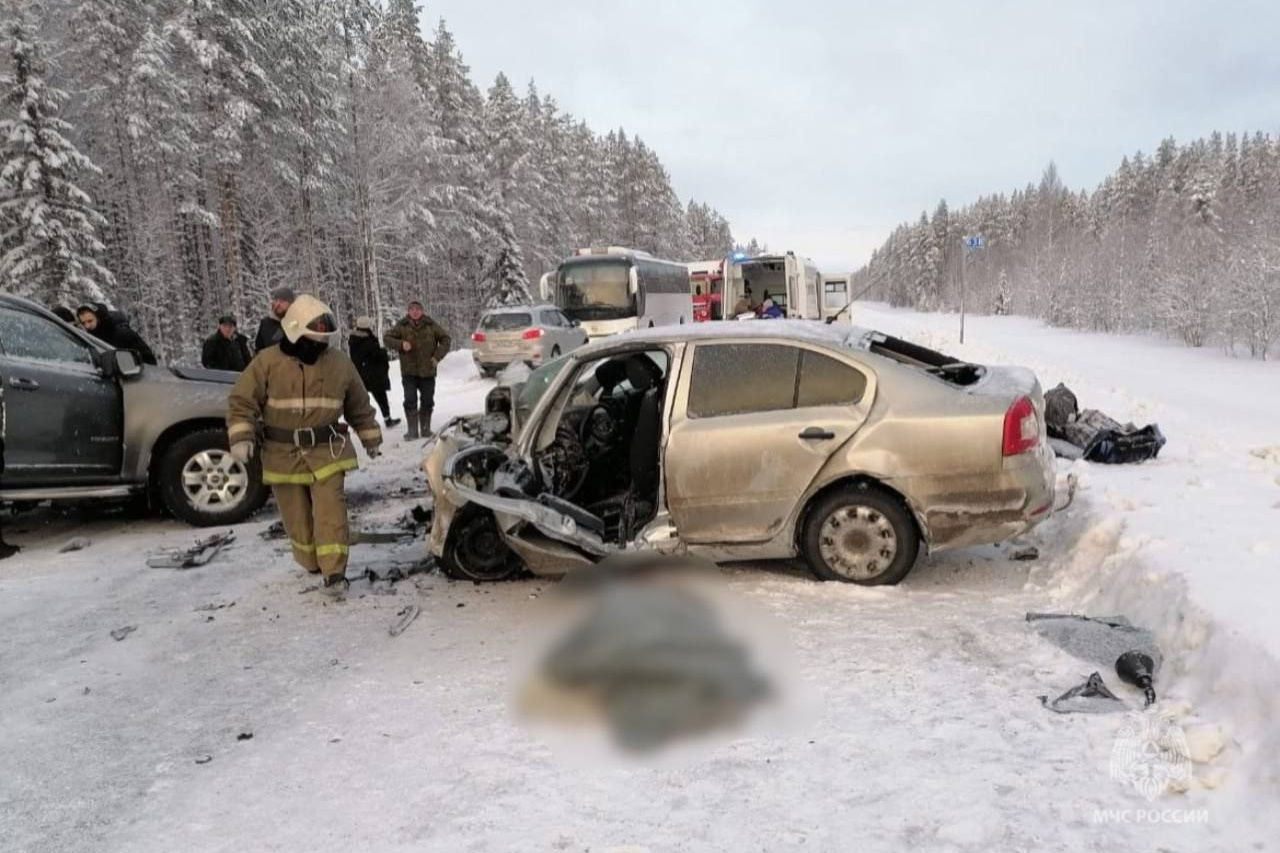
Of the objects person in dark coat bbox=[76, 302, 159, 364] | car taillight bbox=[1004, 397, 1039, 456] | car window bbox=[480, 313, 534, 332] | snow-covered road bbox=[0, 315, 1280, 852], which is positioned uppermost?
car window bbox=[480, 313, 534, 332]

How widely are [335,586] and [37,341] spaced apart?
3.54m

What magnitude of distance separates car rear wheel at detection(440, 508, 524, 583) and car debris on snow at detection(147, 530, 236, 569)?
6.86 feet

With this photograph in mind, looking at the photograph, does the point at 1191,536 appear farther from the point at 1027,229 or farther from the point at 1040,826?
the point at 1027,229

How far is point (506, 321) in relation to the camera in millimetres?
19906

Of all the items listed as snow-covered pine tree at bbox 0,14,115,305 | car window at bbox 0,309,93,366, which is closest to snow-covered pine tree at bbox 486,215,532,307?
snow-covered pine tree at bbox 0,14,115,305

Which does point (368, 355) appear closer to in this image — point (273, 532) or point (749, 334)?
point (273, 532)

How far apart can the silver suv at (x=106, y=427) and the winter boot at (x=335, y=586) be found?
2333 millimetres

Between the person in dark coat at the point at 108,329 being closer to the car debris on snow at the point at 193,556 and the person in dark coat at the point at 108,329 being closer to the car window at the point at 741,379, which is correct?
the car debris on snow at the point at 193,556

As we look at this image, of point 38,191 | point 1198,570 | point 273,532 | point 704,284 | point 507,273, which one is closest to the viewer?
point 1198,570

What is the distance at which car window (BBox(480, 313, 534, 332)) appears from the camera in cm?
1972

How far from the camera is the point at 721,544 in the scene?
450 cm

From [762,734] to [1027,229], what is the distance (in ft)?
→ 400

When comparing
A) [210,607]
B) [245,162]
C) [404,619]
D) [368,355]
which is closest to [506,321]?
[368,355]

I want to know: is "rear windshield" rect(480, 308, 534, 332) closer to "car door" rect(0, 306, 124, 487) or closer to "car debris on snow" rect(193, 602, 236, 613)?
"car door" rect(0, 306, 124, 487)
